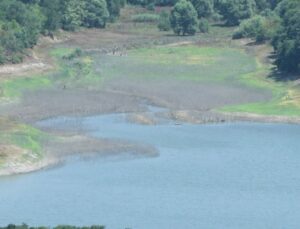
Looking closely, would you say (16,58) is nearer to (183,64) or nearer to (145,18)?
(183,64)

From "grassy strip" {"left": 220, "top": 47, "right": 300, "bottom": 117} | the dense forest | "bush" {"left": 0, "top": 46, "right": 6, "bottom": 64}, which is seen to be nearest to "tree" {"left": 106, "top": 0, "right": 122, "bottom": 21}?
the dense forest

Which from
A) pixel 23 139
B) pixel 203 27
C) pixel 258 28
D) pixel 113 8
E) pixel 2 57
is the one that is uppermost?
pixel 23 139

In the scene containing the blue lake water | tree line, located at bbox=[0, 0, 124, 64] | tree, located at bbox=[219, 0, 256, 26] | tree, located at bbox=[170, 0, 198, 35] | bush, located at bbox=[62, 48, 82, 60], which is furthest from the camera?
tree, located at bbox=[219, 0, 256, 26]

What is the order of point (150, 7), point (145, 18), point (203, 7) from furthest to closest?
point (150, 7), point (145, 18), point (203, 7)

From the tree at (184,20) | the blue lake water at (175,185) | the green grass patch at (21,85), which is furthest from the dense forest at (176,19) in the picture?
the blue lake water at (175,185)

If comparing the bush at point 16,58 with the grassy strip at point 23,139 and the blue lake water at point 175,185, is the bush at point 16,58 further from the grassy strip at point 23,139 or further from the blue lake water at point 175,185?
the grassy strip at point 23,139

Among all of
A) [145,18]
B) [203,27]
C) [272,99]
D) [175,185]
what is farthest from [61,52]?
Answer: [175,185]

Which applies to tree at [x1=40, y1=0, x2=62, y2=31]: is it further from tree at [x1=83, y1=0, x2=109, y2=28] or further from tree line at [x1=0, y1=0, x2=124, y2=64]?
tree at [x1=83, y1=0, x2=109, y2=28]
